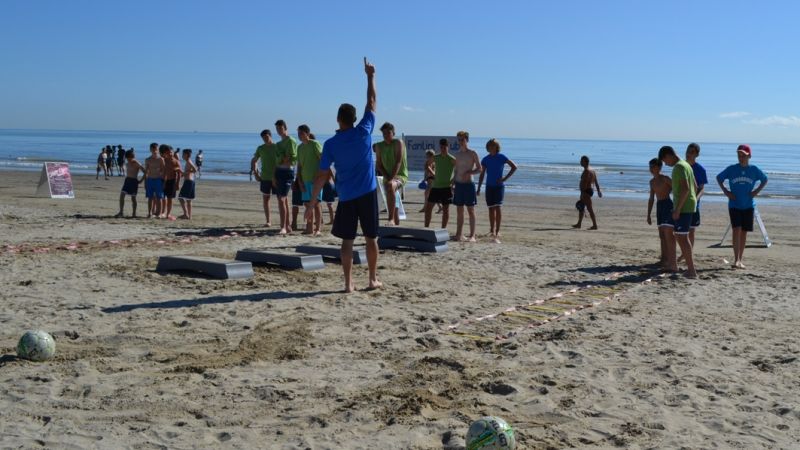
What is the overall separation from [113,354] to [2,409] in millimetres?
1322

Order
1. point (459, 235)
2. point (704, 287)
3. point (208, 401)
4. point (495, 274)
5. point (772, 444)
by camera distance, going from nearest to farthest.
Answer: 1. point (772, 444)
2. point (208, 401)
3. point (704, 287)
4. point (495, 274)
5. point (459, 235)

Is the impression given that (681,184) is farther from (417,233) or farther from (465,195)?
(465,195)

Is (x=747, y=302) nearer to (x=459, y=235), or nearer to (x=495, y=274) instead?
(x=495, y=274)

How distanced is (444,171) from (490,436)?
10130 millimetres

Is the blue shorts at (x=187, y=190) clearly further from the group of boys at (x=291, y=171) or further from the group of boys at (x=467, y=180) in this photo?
the group of boys at (x=467, y=180)

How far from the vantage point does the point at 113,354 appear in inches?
245

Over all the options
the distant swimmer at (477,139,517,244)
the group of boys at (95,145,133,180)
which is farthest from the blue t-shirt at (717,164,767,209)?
the group of boys at (95,145,133,180)

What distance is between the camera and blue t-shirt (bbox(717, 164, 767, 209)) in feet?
36.7

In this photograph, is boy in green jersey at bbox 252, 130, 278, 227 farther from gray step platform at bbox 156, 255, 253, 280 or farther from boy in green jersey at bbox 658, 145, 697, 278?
boy in green jersey at bbox 658, 145, 697, 278

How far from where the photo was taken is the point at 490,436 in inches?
170

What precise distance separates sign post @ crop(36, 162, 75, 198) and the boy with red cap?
56.9 feet

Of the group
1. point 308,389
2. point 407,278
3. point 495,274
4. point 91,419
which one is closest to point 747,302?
point 495,274

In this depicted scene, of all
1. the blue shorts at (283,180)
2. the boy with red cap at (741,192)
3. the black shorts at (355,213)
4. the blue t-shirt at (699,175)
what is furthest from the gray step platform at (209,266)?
the boy with red cap at (741,192)

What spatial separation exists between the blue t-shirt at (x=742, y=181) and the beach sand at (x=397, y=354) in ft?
3.04
